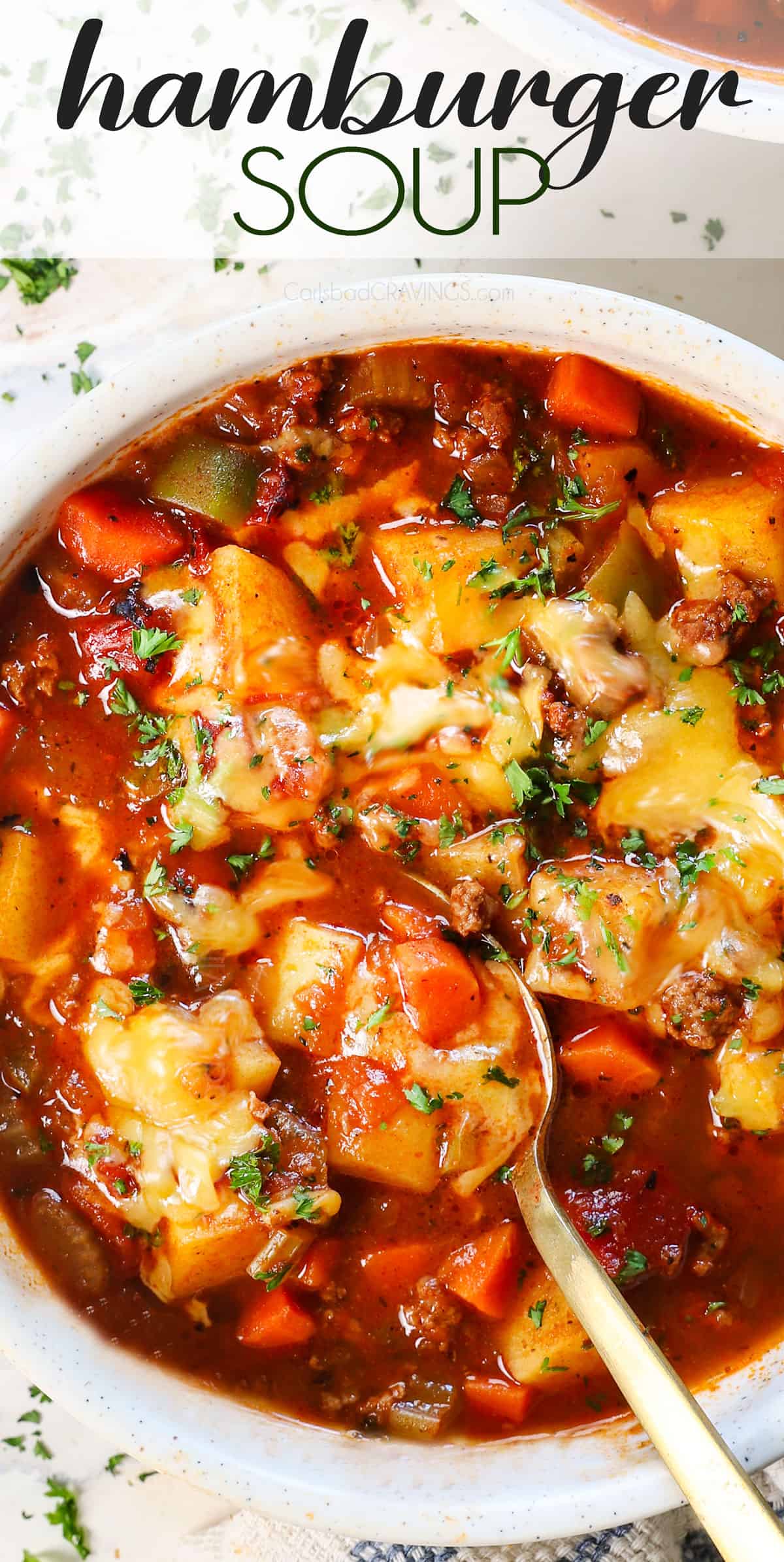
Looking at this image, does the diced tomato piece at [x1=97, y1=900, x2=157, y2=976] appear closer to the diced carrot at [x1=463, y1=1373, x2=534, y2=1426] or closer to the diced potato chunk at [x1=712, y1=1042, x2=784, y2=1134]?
the diced carrot at [x1=463, y1=1373, x2=534, y2=1426]

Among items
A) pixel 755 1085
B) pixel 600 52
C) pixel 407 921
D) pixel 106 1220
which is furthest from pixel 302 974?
pixel 600 52

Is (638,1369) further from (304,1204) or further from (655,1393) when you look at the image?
(304,1204)

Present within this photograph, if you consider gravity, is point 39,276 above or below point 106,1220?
above

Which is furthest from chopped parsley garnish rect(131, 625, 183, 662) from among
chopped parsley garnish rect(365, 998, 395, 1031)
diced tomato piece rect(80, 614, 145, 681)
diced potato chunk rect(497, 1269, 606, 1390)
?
diced potato chunk rect(497, 1269, 606, 1390)

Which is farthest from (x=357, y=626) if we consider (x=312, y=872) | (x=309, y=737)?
(x=312, y=872)

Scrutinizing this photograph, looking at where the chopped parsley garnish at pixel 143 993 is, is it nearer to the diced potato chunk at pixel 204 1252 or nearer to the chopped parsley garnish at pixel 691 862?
the diced potato chunk at pixel 204 1252

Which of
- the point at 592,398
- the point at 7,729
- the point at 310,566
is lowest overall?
the point at 7,729
